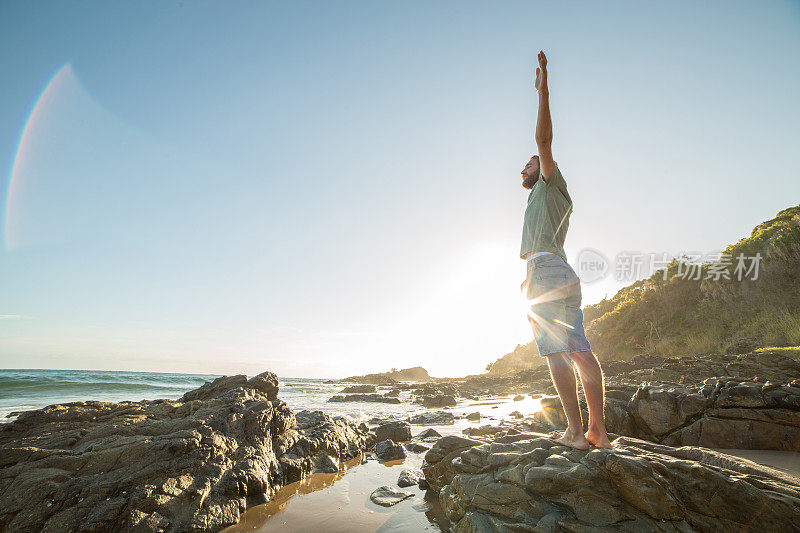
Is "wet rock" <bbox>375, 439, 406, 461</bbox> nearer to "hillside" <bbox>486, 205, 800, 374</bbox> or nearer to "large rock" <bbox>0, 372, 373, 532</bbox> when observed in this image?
"large rock" <bbox>0, 372, 373, 532</bbox>

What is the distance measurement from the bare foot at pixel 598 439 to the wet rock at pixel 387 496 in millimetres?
2163

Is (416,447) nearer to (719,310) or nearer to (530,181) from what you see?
(530,181)

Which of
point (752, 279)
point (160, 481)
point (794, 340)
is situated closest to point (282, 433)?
point (160, 481)

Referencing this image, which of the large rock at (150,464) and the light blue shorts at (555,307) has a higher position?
the light blue shorts at (555,307)

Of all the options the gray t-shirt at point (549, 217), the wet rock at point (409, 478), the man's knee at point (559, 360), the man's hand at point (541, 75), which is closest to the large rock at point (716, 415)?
the wet rock at point (409, 478)

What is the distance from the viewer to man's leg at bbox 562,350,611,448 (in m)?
2.83

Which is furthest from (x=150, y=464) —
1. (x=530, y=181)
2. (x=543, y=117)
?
(x=543, y=117)

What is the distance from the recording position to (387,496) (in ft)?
12.6

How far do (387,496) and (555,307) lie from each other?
2.87 metres

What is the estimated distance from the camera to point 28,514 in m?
2.93

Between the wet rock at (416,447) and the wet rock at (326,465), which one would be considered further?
the wet rock at (416,447)

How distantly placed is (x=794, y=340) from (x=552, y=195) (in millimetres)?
17813

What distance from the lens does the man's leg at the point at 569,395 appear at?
9.41 feet

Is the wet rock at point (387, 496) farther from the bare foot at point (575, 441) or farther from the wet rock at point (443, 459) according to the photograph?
the bare foot at point (575, 441)
